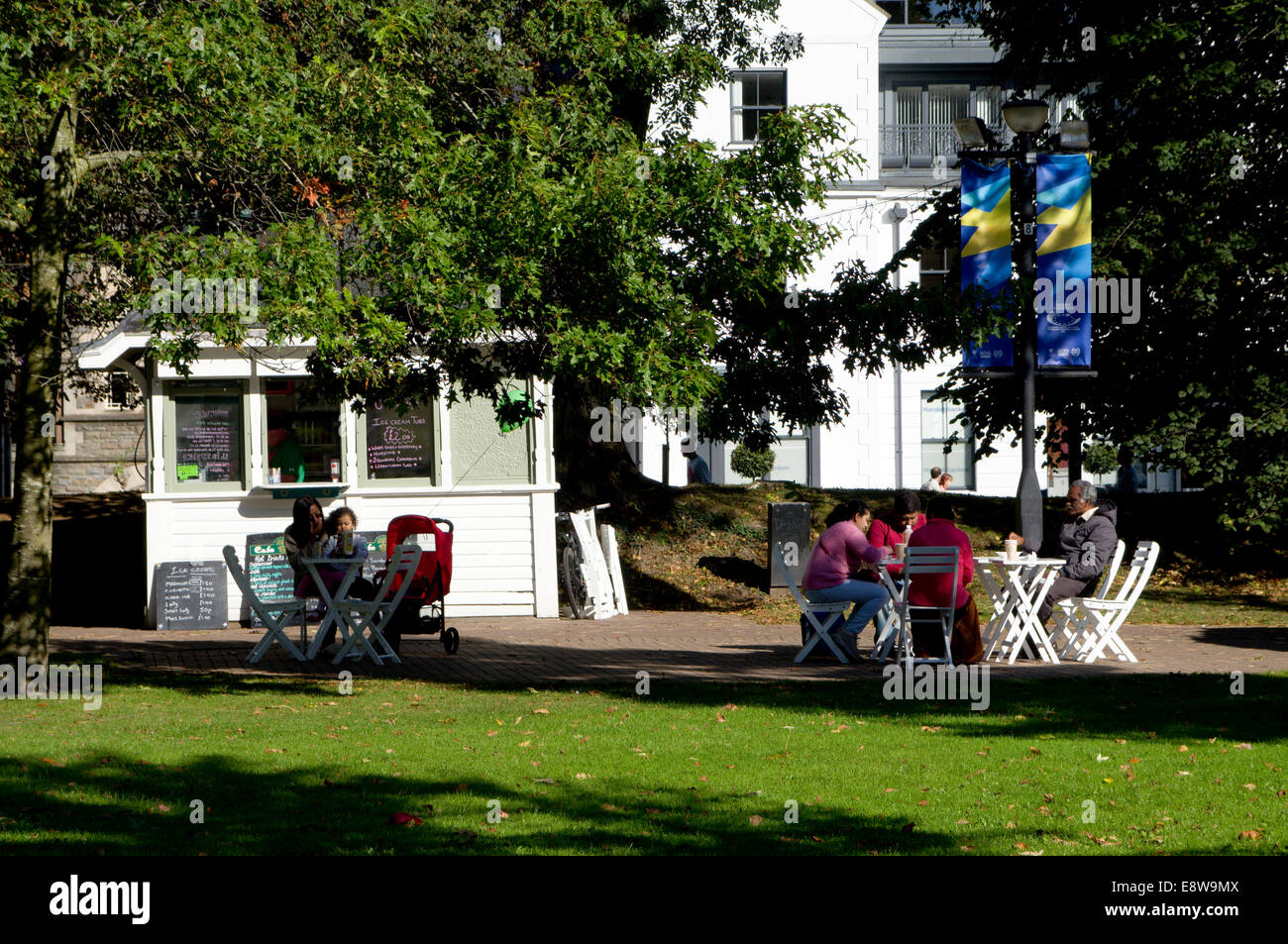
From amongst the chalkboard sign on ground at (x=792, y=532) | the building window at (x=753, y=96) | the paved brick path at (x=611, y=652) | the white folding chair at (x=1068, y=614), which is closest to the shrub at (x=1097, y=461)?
the building window at (x=753, y=96)

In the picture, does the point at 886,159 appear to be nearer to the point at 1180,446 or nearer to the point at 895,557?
the point at 1180,446

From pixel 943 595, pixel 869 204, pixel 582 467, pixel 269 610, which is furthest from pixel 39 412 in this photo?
pixel 869 204

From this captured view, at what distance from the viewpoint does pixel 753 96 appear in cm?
3447

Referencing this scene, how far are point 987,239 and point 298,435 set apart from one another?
377 inches

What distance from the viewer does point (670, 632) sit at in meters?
16.1

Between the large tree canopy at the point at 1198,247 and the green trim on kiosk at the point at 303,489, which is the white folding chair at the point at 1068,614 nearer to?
the large tree canopy at the point at 1198,247

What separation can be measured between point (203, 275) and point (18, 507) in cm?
290

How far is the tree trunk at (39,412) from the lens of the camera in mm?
10828

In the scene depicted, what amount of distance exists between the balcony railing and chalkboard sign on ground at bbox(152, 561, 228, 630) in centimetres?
2401

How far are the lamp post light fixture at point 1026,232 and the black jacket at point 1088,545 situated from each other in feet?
3.19

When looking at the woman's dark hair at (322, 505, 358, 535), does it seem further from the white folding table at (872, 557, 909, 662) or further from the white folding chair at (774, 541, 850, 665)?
the white folding table at (872, 557, 909, 662)

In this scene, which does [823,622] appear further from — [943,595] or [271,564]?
[271,564]

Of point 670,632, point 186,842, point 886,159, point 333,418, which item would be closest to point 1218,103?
point 670,632

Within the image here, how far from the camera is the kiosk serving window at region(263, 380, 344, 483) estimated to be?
18.2 meters
